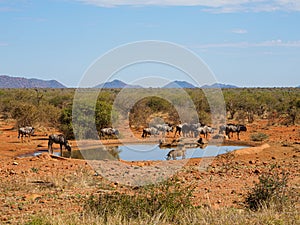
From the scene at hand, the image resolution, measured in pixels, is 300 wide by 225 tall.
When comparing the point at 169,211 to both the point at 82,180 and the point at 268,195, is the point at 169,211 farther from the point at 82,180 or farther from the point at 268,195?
the point at 82,180

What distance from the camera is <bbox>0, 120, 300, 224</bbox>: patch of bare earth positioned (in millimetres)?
10297

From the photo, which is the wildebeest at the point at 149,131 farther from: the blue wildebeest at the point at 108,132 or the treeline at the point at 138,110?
the treeline at the point at 138,110

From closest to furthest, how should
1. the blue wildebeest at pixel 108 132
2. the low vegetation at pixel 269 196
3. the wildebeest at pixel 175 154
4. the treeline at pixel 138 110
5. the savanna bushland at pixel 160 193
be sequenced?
the savanna bushland at pixel 160 193 → the low vegetation at pixel 269 196 → the wildebeest at pixel 175 154 → the blue wildebeest at pixel 108 132 → the treeline at pixel 138 110

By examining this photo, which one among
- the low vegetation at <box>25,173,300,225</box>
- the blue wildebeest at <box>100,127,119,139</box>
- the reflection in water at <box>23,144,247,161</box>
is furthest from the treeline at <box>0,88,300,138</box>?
the low vegetation at <box>25,173,300,225</box>

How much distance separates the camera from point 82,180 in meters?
13.3

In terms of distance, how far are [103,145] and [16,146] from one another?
169 inches

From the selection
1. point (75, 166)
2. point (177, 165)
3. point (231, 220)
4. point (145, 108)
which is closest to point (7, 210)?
point (231, 220)

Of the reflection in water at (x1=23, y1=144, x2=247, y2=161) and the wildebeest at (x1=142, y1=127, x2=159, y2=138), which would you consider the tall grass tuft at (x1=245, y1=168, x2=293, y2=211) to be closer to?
the reflection in water at (x1=23, y1=144, x2=247, y2=161)

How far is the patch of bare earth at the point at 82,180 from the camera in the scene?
10297 millimetres

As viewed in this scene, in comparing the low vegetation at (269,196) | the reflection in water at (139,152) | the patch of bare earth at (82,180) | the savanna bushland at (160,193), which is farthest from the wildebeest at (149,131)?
the low vegetation at (269,196)

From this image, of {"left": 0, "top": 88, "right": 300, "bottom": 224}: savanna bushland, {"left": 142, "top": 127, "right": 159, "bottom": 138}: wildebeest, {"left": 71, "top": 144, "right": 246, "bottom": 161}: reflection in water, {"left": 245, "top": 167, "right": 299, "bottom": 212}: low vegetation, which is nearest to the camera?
{"left": 0, "top": 88, "right": 300, "bottom": 224}: savanna bushland

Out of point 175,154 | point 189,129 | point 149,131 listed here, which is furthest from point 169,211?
point 189,129

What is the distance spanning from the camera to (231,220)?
277 inches

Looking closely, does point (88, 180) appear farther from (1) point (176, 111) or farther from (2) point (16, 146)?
(1) point (176, 111)
